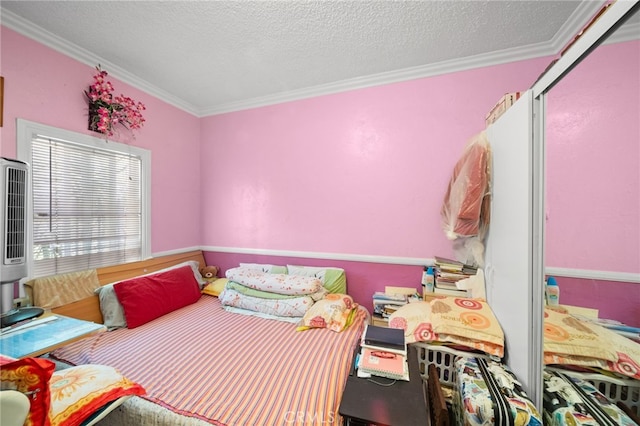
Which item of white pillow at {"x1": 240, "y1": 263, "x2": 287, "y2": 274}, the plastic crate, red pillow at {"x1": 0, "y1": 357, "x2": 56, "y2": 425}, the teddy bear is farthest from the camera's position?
the teddy bear

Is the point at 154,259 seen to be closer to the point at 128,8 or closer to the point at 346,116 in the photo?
the point at 128,8

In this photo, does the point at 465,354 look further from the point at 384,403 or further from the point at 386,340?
the point at 384,403

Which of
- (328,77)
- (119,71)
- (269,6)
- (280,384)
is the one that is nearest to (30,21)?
(119,71)

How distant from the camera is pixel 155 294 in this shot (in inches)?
80.0

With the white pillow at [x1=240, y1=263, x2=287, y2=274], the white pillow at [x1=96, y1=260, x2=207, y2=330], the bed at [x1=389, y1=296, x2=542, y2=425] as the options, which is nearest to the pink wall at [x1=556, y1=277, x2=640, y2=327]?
the bed at [x1=389, y1=296, x2=542, y2=425]

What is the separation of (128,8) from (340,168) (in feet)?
6.07

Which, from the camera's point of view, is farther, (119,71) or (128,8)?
(119,71)

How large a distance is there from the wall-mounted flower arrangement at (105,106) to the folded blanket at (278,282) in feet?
5.44

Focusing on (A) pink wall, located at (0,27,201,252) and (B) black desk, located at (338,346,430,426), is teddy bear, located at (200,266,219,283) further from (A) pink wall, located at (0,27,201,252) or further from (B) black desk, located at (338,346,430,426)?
(B) black desk, located at (338,346,430,426)

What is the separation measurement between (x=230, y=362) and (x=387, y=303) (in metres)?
1.29

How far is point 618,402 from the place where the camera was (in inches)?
35.6

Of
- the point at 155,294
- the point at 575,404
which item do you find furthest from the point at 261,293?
the point at 575,404

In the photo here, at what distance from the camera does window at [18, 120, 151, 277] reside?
5.47 ft

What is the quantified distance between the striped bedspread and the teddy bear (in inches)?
30.2
